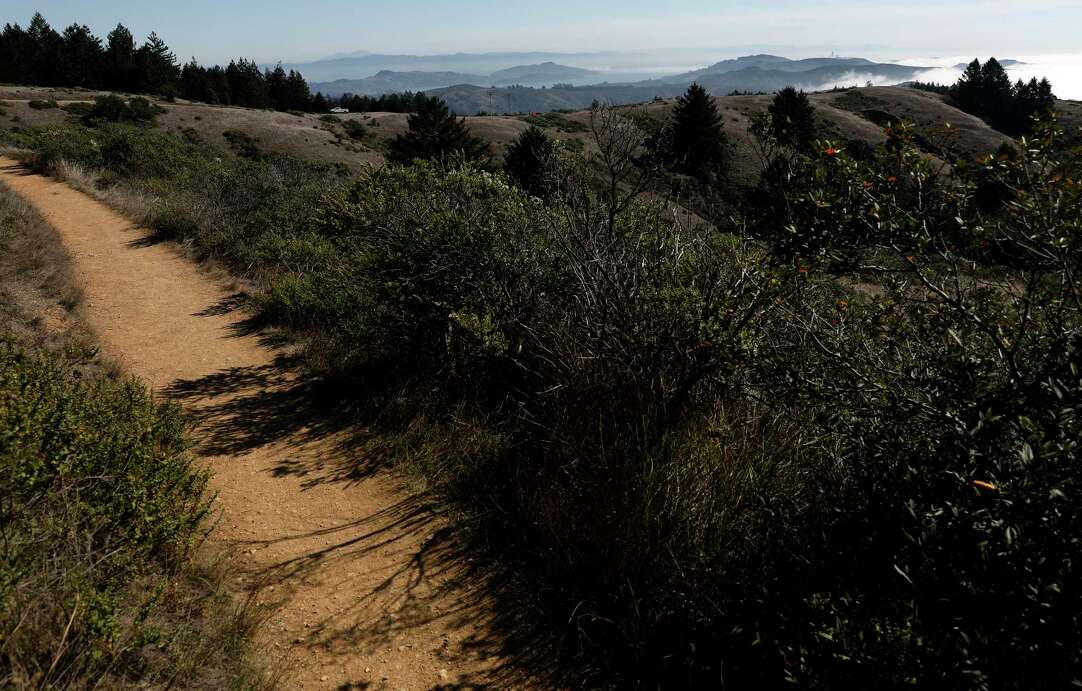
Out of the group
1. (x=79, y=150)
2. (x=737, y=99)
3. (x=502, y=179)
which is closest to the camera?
(x=502, y=179)

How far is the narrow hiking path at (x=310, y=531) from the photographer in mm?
3629

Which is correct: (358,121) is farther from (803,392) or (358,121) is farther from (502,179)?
(803,392)

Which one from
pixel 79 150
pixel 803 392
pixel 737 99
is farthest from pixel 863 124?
pixel 803 392

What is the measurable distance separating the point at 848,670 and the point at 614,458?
1982 mm

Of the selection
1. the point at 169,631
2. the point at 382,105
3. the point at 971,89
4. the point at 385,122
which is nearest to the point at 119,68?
the point at 382,105

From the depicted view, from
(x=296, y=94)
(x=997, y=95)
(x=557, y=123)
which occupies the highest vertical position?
(x=296, y=94)

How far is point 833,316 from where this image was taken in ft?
18.5

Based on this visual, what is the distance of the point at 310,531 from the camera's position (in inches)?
185

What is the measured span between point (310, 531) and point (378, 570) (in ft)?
2.44

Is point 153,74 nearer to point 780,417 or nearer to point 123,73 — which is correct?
point 123,73

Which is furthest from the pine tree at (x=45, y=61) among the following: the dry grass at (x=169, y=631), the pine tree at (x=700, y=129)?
the dry grass at (x=169, y=631)

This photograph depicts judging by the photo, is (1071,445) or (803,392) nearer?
(1071,445)

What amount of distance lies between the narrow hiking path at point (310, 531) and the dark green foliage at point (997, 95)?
89129mm

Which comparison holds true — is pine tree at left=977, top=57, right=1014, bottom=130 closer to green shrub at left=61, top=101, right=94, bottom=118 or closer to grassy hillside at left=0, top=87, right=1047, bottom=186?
grassy hillside at left=0, top=87, right=1047, bottom=186
